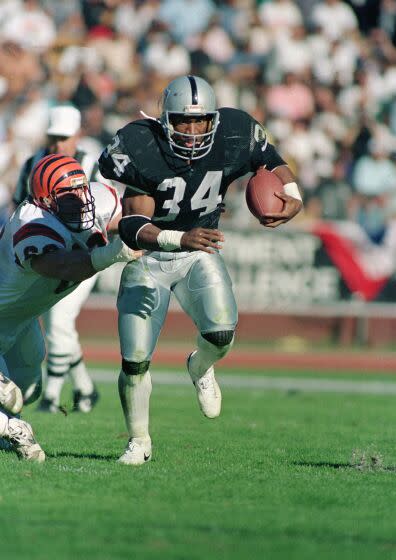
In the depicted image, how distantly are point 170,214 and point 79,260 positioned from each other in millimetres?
603

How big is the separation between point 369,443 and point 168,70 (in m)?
9.52

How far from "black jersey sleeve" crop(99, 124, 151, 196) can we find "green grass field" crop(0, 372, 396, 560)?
1.39 metres

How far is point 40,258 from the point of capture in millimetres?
5355

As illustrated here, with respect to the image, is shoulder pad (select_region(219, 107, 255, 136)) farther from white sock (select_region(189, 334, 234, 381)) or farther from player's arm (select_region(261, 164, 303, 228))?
white sock (select_region(189, 334, 234, 381))

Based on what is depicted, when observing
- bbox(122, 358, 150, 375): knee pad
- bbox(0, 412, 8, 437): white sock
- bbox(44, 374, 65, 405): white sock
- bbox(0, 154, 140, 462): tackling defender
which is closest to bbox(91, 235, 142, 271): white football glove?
bbox(0, 154, 140, 462): tackling defender

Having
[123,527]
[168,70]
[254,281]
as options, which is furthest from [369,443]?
[168,70]

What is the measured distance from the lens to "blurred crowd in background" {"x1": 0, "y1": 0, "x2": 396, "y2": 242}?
46.7 feet

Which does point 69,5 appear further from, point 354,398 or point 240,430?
point 240,430

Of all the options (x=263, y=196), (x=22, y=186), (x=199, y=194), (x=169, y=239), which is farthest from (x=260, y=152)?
(x=22, y=186)

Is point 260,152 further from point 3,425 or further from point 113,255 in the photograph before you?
point 3,425

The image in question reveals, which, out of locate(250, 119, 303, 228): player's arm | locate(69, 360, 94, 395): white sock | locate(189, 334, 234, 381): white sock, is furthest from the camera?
locate(69, 360, 94, 395): white sock

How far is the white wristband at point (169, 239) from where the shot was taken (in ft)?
17.0

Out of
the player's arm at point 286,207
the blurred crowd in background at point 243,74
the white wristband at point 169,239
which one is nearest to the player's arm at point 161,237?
the white wristband at point 169,239

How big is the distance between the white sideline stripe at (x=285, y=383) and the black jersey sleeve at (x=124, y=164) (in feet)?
16.7
